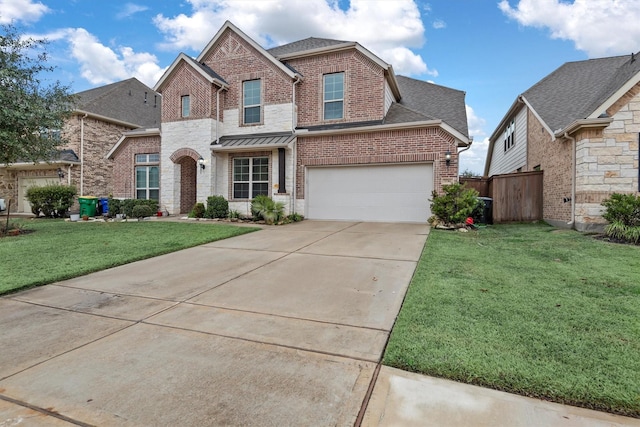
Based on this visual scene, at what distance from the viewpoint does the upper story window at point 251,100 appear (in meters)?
14.0

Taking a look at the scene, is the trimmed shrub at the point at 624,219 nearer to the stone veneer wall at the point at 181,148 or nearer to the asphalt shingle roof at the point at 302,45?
the asphalt shingle roof at the point at 302,45

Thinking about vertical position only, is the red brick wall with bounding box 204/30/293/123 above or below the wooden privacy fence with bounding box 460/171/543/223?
above

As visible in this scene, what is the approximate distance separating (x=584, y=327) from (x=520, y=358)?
1054mm

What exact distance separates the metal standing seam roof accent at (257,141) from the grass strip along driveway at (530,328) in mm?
8708

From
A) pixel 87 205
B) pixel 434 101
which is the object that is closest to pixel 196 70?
pixel 87 205

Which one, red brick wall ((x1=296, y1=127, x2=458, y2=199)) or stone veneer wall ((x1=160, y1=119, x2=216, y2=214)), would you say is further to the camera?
stone veneer wall ((x1=160, y1=119, x2=216, y2=214))

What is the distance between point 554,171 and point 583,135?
7.09ft

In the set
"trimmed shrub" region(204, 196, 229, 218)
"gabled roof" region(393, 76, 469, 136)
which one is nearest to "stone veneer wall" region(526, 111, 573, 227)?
"gabled roof" region(393, 76, 469, 136)

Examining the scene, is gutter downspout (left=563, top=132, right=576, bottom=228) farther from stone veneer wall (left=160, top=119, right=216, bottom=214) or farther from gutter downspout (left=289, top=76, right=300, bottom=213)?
stone veneer wall (left=160, top=119, right=216, bottom=214)

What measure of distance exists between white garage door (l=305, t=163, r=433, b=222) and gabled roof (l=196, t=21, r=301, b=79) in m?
4.14

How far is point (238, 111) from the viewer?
46.7 feet

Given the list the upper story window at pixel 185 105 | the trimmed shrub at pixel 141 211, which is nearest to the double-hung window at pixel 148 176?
the trimmed shrub at pixel 141 211

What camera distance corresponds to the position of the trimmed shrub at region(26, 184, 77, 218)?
1617cm

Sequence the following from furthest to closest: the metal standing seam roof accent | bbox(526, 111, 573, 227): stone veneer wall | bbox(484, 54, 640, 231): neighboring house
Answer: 1. the metal standing seam roof accent
2. bbox(526, 111, 573, 227): stone veneer wall
3. bbox(484, 54, 640, 231): neighboring house
